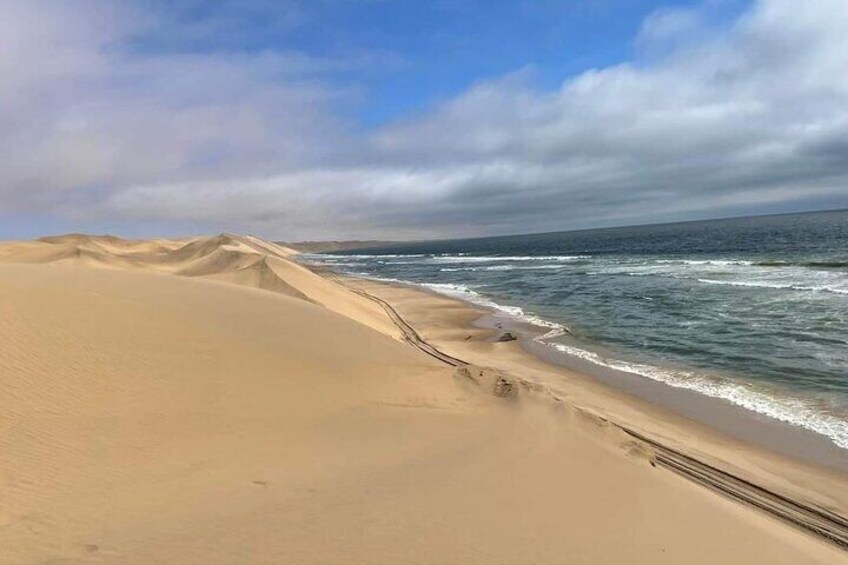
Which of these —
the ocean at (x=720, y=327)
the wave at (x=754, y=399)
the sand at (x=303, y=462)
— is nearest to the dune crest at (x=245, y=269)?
the ocean at (x=720, y=327)

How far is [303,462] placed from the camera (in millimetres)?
7000

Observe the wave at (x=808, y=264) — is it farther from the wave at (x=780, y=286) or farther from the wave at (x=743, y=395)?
the wave at (x=743, y=395)

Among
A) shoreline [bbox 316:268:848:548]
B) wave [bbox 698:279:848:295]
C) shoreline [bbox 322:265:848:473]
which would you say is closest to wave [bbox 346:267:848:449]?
shoreline [bbox 322:265:848:473]

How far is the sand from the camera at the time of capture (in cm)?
511

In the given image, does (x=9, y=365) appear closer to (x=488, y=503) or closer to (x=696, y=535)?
(x=488, y=503)

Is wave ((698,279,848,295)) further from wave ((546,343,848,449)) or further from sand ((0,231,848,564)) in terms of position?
sand ((0,231,848,564))

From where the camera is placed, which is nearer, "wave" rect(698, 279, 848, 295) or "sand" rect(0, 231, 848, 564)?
"sand" rect(0, 231, 848, 564)

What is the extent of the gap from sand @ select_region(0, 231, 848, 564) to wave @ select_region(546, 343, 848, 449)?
2258 millimetres

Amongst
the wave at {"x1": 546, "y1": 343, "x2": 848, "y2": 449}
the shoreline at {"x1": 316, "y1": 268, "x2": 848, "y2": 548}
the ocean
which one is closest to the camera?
the shoreline at {"x1": 316, "y1": 268, "x2": 848, "y2": 548}

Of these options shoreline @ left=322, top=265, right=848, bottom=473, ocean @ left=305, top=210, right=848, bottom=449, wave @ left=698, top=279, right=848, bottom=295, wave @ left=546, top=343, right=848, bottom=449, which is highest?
wave @ left=698, top=279, right=848, bottom=295

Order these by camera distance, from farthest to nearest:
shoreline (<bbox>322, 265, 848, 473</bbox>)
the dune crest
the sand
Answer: the dune crest
shoreline (<bbox>322, 265, 848, 473</bbox>)
the sand

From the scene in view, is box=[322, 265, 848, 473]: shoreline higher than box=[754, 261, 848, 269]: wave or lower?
lower

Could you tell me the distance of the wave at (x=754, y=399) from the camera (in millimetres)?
10812

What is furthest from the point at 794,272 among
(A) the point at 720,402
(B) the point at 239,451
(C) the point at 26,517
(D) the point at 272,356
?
(C) the point at 26,517
